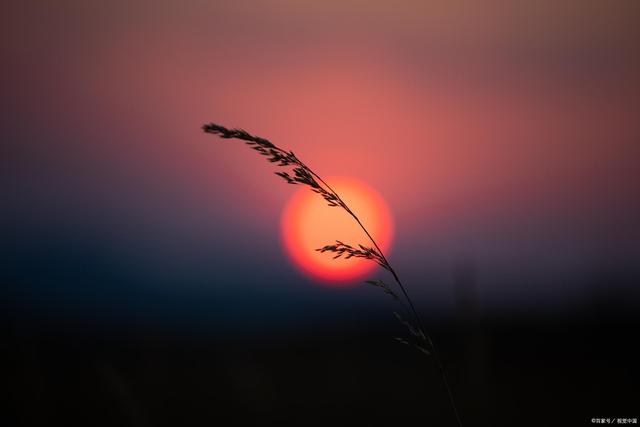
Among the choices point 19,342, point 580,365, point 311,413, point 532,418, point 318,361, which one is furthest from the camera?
point 318,361

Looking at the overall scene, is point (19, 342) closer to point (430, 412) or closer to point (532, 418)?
point (532, 418)

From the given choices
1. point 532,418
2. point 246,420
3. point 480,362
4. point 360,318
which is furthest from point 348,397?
point 360,318

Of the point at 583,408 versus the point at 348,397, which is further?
the point at 348,397

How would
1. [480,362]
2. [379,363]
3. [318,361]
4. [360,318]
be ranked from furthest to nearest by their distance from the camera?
[360,318]
[379,363]
[318,361]
[480,362]

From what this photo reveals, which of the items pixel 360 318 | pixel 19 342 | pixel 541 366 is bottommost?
pixel 360 318

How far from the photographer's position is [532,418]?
587 cm

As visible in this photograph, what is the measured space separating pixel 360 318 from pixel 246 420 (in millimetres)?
23160

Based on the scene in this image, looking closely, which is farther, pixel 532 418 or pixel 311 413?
pixel 311 413

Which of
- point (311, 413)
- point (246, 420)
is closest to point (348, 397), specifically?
point (311, 413)

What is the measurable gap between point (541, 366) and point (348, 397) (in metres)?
4.07

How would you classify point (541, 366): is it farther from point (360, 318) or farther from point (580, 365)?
point (360, 318)

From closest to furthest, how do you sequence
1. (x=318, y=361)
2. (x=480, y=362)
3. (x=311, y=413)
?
(x=480, y=362), (x=311, y=413), (x=318, y=361)

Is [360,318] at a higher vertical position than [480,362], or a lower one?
lower

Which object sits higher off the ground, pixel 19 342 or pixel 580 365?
pixel 19 342
